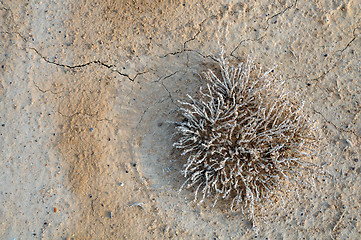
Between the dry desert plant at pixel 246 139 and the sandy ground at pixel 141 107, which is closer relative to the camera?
the dry desert plant at pixel 246 139

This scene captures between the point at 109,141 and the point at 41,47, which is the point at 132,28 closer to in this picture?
the point at 41,47

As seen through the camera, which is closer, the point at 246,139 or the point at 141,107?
the point at 246,139

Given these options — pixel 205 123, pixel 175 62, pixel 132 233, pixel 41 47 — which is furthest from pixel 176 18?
pixel 132 233

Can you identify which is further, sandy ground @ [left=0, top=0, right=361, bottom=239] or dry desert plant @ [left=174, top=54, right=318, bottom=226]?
sandy ground @ [left=0, top=0, right=361, bottom=239]
